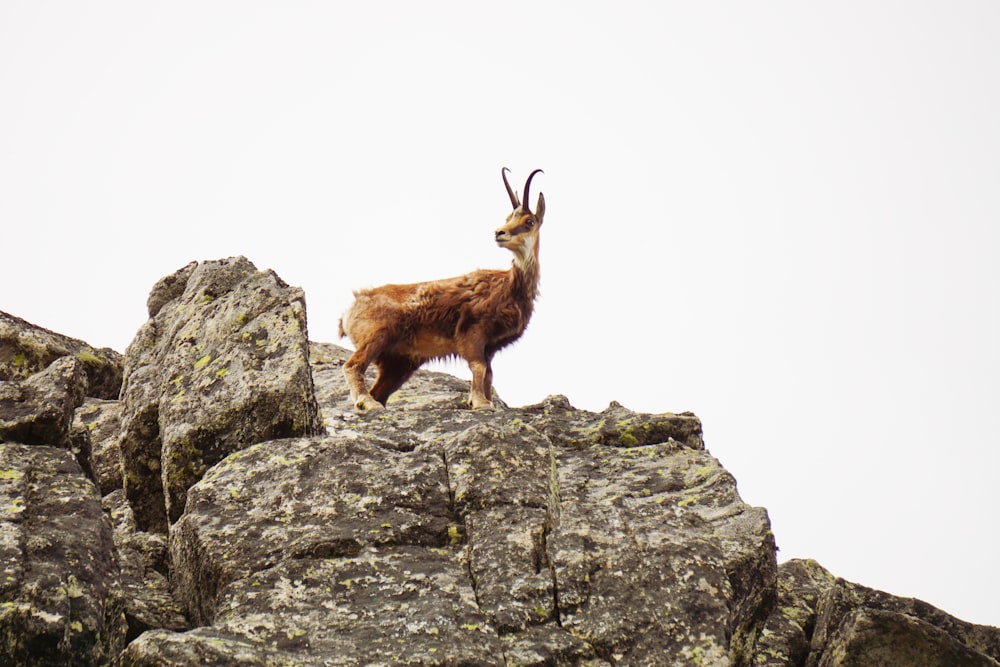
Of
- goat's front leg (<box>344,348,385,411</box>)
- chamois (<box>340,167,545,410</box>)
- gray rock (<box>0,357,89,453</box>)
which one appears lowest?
gray rock (<box>0,357,89,453</box>)

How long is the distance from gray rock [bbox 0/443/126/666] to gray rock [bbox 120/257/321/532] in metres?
0.88

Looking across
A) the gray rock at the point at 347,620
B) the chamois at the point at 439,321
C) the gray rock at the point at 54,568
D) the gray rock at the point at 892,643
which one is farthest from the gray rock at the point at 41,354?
the gray rock at the point at 892,643

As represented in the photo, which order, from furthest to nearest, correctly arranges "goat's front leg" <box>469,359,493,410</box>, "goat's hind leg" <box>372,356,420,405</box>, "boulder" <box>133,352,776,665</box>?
"goat's hind leg" <box>372,356,420,405</box>, "goat's front leg" <box>469,359,493,410</box>, "boulder" <box>133,352,776,665</box>

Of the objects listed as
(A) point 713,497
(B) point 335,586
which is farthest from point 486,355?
(B) point 335,586

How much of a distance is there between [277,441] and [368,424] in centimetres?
311

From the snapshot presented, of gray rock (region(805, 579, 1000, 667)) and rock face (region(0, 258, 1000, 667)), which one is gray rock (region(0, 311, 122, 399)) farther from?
gray rock (region(805, 579, 1000, 667))

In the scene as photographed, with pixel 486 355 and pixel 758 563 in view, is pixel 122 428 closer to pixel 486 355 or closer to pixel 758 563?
pixel 758 563

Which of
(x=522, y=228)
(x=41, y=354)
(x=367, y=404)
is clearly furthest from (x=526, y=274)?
(x=41, y=354)

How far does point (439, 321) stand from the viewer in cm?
1292

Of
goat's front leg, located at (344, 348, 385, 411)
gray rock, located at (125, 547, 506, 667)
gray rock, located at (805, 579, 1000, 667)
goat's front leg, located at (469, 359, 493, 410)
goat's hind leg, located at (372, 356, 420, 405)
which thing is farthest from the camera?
goat's hind leg, located at (372, 356, 420, 405)

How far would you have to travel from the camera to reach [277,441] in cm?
697

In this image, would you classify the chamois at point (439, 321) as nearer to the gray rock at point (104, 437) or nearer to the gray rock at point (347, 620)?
the gray rock at point (104, 437)

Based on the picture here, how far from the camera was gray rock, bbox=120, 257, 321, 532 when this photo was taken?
7191 millimetres

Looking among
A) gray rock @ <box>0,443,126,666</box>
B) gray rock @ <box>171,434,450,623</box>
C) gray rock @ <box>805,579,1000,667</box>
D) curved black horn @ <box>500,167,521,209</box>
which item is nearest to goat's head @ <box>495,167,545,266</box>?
curved black horn @ <box>500,167,521,209</box>
